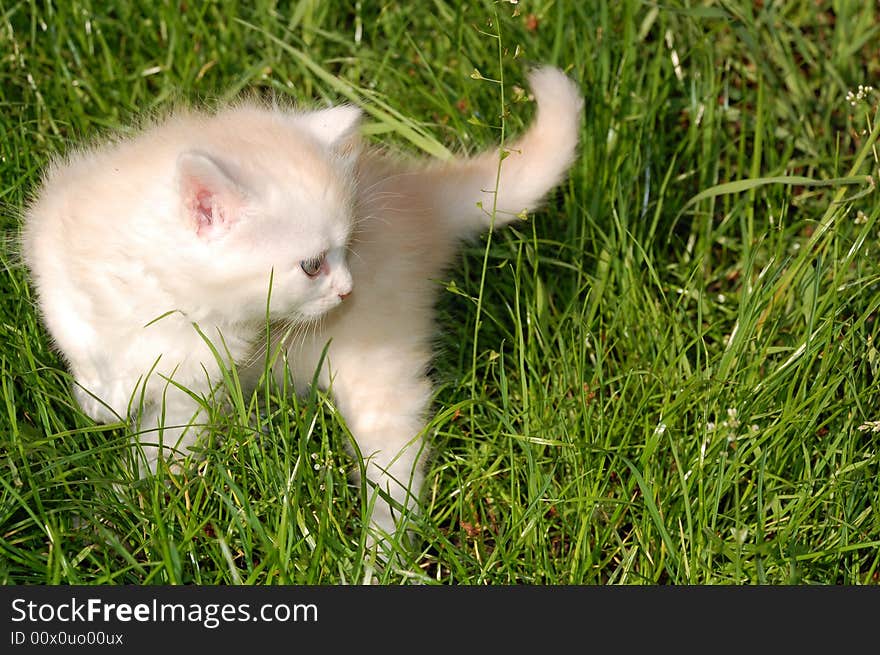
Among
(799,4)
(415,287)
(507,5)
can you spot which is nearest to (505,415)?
(415,287)

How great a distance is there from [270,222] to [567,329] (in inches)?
39.8

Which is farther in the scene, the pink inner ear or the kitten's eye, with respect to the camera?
the kitten's eye

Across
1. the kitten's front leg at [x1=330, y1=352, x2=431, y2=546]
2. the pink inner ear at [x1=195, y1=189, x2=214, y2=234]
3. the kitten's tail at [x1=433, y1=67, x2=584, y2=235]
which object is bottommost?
the kitten's front leg at [x1=330, y1=352, x2=431, y2=546]

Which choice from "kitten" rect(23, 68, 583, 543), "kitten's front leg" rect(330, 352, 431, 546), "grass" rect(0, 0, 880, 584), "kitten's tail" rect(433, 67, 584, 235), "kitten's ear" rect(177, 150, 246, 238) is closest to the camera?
"kitten's ear" rect(177, 150, 246, 238)

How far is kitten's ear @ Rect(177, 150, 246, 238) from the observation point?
1793 mm

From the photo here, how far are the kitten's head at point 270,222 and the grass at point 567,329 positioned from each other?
0.25 metres

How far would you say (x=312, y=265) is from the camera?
6.42 ft

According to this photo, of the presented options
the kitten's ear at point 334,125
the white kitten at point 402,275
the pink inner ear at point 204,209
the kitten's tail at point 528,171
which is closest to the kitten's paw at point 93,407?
the white kitten at point 402,275

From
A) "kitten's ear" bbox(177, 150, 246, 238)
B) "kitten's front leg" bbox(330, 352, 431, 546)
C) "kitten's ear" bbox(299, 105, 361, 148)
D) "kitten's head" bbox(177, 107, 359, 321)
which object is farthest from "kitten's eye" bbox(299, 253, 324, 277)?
"kitten's front leg" bbox(330, 352, 431, 546)

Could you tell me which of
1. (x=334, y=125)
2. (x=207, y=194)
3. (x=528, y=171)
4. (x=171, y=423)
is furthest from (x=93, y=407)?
(x=528, y=171)

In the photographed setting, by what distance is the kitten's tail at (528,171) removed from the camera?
2475mm

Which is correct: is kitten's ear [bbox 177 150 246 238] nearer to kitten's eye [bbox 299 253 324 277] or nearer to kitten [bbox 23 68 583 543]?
kitten [bbox 23 68 583 543]

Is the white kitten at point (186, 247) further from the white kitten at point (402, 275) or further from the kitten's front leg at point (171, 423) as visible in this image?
the white kitten at point (402, 275)

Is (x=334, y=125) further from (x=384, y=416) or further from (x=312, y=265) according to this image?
(x=384, y=416)
